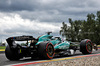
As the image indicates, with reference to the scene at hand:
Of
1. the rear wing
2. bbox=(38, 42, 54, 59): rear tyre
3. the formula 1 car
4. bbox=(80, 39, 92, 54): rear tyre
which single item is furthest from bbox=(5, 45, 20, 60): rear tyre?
bbox=(80, 39, 92, 54): rear tyre

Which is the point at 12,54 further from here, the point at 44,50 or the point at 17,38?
the point at 44,50

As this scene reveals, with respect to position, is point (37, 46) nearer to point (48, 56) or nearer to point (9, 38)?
point (48, 56)

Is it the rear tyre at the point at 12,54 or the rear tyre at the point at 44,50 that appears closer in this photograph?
the rear tyre at the point at 44,50

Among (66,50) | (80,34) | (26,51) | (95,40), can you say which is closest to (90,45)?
(66,50)

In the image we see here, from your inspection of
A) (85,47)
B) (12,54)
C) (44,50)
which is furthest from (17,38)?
(85,47)

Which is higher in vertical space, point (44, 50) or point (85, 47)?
point (44, 50)

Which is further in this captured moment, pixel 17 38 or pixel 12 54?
pixel 12 54

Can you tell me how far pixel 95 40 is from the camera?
6825 centimetres

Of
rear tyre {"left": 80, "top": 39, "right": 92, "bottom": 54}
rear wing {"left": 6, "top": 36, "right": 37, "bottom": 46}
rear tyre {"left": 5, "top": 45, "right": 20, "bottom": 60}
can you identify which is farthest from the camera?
rear tyre {"left": 80, "top": 39, "right": 92, "bottom": 54}

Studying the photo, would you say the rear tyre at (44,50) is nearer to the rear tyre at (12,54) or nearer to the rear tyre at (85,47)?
the rear tyre at (12,54)

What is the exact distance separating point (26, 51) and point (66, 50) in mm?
3691

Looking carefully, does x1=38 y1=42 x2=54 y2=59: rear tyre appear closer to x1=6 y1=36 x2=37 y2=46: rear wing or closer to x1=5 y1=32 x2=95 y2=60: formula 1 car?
x1=5 y1=32 x2=95 y2=60: formula 1 car

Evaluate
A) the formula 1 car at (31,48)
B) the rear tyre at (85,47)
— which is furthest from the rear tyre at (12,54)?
the rear tyre at (85,47)

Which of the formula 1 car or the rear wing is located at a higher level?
the rear wing
